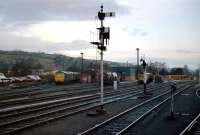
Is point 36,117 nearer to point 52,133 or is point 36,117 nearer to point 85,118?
point 85,118

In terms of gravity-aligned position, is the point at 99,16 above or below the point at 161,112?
above

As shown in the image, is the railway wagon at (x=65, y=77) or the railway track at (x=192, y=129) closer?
the railway track at (x=192, y=129)

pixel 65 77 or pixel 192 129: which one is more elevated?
pixel 65 77

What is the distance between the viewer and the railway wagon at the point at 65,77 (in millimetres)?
64750

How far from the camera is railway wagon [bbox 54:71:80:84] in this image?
212ft

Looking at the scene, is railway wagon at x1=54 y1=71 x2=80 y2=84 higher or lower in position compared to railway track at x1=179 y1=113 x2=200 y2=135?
higher

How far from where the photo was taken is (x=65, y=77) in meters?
66.4

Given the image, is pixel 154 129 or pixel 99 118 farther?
pixel 99 118

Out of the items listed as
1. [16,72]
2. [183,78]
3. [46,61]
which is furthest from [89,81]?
[46,61]

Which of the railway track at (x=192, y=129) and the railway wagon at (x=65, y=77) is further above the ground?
the railway wagon at (x=65, y=77)

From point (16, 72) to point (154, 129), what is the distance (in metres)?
70.1

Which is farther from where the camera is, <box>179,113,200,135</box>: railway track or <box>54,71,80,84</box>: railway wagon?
<box>54,71,80,84</box>: railway wagon

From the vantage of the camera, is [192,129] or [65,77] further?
[65,77]

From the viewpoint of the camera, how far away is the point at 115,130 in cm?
1600
